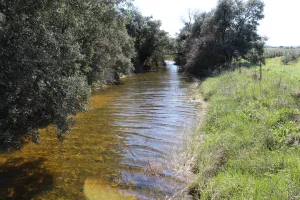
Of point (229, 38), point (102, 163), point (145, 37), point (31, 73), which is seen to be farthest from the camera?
point (145, 37)

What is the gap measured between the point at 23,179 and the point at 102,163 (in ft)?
7.70

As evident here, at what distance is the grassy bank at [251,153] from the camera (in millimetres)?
5215

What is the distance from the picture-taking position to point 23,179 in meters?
7.03

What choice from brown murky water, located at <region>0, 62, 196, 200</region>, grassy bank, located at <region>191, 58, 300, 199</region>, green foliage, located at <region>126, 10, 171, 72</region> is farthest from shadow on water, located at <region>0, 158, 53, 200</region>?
green foliage, located at <region>126, 10, 171, 72</region>

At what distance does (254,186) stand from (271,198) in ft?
1.77

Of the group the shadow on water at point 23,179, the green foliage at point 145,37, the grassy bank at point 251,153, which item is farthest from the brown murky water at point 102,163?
the green foliage at point 145,37

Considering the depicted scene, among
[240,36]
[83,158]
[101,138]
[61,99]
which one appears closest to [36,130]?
[61,99]

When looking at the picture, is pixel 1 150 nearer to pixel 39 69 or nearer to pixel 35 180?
pixel 35 180

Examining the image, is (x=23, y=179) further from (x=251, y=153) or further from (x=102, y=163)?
(x=251, y=153)

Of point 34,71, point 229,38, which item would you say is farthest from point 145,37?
point 34,71

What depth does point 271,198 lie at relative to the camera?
4680 mm

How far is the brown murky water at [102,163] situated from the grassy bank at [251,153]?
1.10 m

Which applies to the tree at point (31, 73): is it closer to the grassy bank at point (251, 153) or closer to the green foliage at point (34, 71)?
the green foliage at point (34, 71)

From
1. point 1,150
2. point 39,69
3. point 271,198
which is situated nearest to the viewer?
point 271,198
